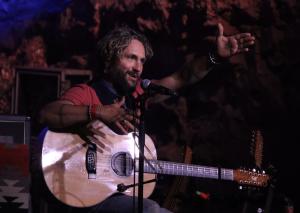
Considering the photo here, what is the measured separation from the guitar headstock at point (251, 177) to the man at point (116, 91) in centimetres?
99

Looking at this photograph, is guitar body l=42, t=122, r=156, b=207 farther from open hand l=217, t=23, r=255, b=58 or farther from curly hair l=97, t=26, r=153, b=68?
open hand l=217, t=23, r=255, b=58

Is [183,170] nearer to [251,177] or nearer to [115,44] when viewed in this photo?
[251,177]

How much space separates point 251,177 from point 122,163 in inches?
52.9

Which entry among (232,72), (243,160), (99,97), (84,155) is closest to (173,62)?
(232,72)

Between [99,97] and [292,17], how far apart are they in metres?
2.85

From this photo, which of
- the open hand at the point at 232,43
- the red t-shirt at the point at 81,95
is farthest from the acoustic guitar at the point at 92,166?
the open hand at the point at 232,43

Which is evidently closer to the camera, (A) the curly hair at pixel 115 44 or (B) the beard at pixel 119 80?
(B) the beard at pixel 119 80

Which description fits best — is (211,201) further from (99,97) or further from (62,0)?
(62,0)

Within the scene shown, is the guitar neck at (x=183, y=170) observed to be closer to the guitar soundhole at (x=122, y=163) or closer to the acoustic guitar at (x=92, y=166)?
the acoustic guitar at (x=92, y=166)

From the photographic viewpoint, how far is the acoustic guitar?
3668mm

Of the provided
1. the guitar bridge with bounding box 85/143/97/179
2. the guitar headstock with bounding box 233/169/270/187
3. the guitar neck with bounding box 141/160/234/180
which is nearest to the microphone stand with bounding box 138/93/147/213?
the guitar bridge with bounding box 85/143/97/179

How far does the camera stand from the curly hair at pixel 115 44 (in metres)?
4.34

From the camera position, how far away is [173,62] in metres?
6.22

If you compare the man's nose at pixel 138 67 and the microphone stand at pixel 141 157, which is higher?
the man's nose at pixel 138 67
